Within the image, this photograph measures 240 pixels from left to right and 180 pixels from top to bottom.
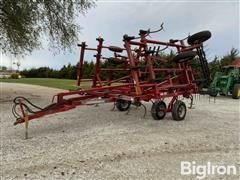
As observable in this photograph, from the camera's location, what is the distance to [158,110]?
5.89 metres

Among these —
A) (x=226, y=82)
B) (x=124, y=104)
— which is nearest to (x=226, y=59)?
(x=226, y=82)

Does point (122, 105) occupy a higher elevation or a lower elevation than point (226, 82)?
lower

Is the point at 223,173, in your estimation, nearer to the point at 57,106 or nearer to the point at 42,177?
the point at 42,177

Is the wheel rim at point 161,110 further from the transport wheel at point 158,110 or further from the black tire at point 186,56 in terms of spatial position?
the black tire at point 186,56

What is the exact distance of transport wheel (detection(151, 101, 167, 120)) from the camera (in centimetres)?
584

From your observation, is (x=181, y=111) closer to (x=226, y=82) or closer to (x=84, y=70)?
(x=226, y=82)

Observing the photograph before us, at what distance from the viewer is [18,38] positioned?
9508 mm

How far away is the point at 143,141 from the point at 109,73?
147 inches

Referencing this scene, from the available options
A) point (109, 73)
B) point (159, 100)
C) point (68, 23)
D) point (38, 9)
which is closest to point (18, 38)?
point (38, 9)

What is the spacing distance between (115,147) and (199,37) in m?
3.56

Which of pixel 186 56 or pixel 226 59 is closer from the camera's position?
pixel 186 56
